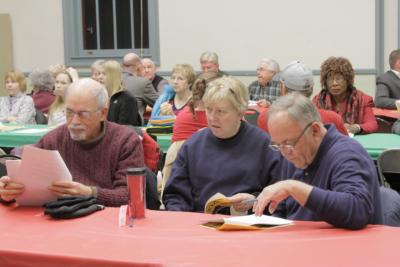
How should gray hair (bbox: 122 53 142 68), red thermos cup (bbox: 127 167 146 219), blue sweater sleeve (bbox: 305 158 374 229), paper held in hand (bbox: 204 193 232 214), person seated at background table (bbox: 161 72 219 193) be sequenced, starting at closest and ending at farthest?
blue sweater sleeve (bbox: 305 158 374 229), red thermos cup (bbox: 127 167 146 219), paper held in hand (bbox: 204 193 232 214), person seated at background table (bbox: 161 72 219 193), gray hair (bbox: 122 53 142 68)

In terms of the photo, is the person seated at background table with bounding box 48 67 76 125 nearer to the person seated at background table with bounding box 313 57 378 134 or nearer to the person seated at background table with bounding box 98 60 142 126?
the person seated at background table with bounding box 98 60 142 126

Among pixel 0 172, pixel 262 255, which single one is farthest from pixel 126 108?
pixel 262 255

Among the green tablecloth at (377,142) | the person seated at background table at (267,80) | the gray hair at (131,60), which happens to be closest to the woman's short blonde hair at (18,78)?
the gray hair at (131,60)

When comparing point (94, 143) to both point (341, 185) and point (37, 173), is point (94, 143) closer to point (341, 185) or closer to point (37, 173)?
point (37, 173)

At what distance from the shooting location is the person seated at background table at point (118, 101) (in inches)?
231

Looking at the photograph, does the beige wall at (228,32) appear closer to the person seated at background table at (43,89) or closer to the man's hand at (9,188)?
the person seated at background table at (43,89)

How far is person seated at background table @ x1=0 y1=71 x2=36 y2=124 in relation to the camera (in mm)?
6934

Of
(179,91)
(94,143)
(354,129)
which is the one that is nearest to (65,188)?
(94,143)

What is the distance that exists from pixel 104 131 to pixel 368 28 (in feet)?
19.2

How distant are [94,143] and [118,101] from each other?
9.49ft

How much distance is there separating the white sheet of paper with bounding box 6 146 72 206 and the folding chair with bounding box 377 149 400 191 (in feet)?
6.73

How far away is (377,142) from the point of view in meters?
4.56

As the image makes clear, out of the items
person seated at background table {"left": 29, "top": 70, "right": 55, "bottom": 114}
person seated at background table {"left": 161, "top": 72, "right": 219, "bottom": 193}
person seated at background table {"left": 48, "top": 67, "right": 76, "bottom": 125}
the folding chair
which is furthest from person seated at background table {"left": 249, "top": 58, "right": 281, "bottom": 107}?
the folding chair

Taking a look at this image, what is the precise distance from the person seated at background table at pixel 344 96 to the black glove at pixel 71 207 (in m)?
3.09
